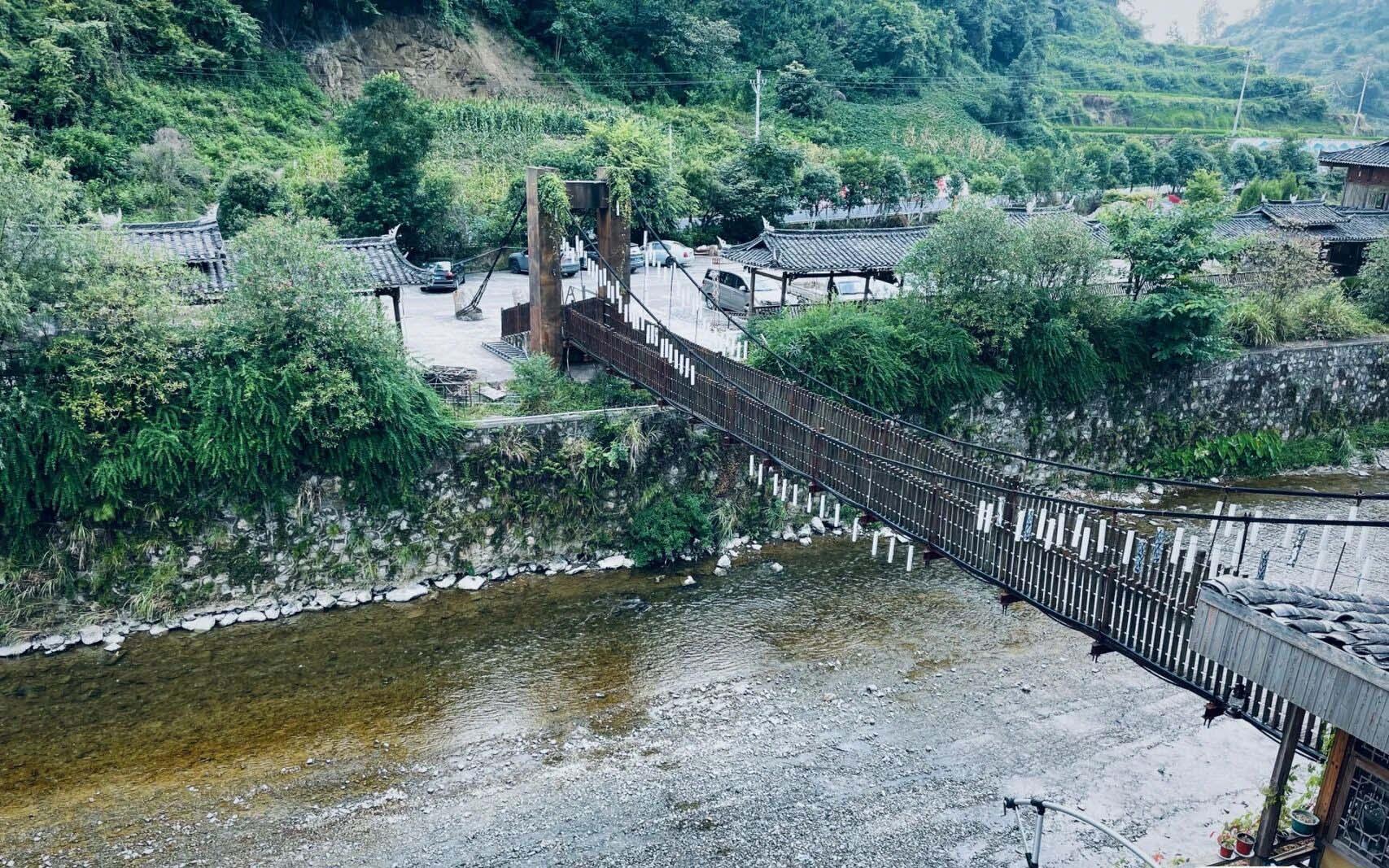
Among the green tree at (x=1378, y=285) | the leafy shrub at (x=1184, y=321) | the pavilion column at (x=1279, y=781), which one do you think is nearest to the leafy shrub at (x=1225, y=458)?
the leafy shrub at (x=1184, y=321)

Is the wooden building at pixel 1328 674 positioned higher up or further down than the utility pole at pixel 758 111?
further down

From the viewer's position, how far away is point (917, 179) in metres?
32.9

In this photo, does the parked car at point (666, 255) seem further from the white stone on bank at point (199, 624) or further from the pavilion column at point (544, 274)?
the white stone on bank at point (199, 624)

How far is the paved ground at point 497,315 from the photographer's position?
1808cm

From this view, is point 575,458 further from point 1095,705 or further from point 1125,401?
point 1125,401

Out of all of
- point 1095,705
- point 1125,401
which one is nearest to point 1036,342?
point 1125,401

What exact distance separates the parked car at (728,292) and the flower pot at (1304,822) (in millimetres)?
14718

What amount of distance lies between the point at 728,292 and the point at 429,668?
11840mm

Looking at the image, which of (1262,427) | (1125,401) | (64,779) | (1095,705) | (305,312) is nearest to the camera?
(64,779)

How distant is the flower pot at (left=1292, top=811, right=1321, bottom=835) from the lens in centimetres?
674

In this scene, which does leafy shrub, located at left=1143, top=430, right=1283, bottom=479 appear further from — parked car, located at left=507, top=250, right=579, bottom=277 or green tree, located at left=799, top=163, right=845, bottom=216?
parked car, located at left=507, top=250, right=579, bottom=277

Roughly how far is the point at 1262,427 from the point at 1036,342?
22.7 feet

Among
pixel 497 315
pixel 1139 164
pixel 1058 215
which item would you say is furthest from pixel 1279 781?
pixel 1139 164

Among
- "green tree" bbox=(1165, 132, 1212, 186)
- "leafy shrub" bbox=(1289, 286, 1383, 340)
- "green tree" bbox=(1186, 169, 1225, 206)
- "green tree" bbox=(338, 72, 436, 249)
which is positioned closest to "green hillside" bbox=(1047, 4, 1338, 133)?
"green tree" bbox=(1165, 132, 1212, 186)
